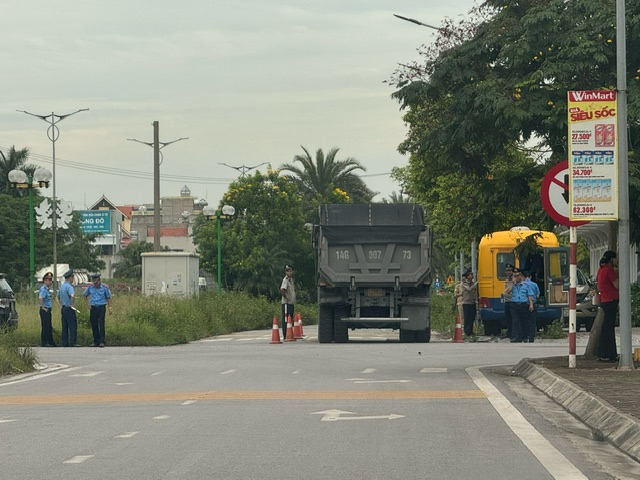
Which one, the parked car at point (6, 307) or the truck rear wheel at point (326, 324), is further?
the truck rear wheel at point (326, 324)

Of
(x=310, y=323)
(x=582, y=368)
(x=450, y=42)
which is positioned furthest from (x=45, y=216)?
(x=582, y=368)

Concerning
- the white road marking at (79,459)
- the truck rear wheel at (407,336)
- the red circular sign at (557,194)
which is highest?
the red circular sign at (557,194)

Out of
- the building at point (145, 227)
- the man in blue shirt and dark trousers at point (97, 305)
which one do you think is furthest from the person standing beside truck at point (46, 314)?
the building at point (145, 227)

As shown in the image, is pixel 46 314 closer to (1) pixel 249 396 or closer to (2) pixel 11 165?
(1) pixel 249 396

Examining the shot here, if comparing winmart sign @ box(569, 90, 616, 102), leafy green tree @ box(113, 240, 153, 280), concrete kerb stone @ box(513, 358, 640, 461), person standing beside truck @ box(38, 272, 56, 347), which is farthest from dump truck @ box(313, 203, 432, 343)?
leafy green tree @ box(113, 240, 153, 280)

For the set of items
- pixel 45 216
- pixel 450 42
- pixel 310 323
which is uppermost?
pixel 450 42

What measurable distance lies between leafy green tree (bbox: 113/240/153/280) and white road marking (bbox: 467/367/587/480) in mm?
117916

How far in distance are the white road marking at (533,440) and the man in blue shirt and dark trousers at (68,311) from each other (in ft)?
49.8

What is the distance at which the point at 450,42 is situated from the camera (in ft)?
130

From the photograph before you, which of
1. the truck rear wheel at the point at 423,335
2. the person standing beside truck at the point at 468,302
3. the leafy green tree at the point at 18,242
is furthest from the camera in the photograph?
the leafy green tree at the point at 18,242

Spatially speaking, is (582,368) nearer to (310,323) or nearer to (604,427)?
(604,427)

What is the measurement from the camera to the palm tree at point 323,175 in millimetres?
81750

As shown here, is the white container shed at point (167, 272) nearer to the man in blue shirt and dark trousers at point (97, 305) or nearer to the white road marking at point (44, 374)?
the man in blue shirt and dark trousers at point (97, 305)

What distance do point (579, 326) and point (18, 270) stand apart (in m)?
57.7
